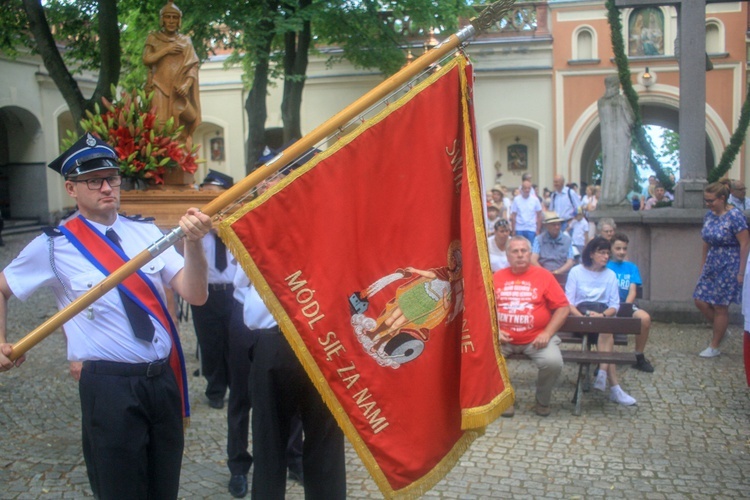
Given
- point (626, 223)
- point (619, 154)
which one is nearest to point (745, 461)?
point (626, 223)

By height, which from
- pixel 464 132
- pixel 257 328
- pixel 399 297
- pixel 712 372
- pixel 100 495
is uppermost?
pixel 464 132

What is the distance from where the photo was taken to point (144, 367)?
348 cm

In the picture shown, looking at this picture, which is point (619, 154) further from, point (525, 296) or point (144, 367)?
point (144, 367)

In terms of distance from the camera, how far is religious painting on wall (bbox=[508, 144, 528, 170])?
2783 centimetres

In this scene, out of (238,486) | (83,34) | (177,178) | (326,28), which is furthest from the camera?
(326,28)

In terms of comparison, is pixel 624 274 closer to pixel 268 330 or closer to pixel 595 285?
pixel 595 285

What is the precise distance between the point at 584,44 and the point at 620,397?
69.3 ft

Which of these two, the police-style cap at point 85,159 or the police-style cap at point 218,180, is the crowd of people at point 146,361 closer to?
the police-style cap at point 85,159

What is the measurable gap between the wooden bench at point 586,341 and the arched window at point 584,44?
65.9ft

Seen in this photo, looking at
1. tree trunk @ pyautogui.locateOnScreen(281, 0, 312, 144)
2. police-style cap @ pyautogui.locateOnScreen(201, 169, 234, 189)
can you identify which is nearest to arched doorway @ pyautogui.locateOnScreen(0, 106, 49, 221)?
tree trunk @ pyautogui.locateOnScreen(281, 0, 312, 144)

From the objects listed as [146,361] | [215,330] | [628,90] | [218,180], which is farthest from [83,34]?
[146,361]

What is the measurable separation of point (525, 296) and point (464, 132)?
12.5 feet

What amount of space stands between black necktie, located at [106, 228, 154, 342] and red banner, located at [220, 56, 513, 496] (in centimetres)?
54

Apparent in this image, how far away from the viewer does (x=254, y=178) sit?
3.05m
